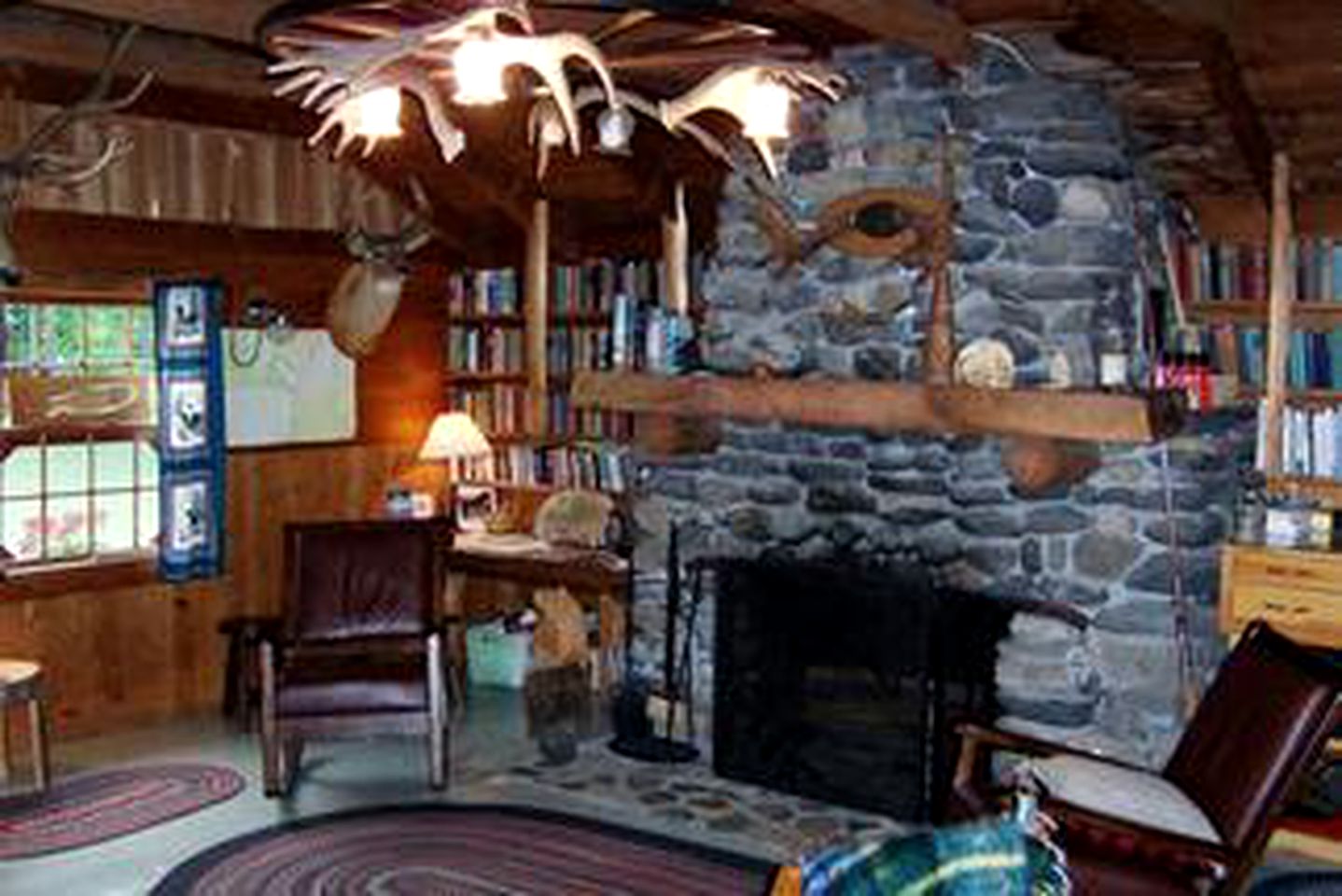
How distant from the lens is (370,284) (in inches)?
276

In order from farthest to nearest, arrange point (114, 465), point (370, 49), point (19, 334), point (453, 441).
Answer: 1. point (453, 441)
2. point (114, 465)
3. point (19, 334)
4. point (370, 49)

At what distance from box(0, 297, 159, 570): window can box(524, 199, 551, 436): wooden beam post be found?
1.74 meters

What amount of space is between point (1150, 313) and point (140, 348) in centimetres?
427

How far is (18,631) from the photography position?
238 inches

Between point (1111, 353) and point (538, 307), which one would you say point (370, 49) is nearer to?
point (1111, 353)

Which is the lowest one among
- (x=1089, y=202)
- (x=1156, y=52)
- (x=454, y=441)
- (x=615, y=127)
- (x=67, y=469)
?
(x=67, y=469)

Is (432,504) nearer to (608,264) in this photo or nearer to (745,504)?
(608,264)

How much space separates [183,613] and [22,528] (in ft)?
2.64

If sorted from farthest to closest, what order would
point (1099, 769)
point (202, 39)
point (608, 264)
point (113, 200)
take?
point (608, 264) → point (113, 200) → point (202, 39) → point (1099, 769)

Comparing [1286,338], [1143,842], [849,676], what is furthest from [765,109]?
[1286,338]

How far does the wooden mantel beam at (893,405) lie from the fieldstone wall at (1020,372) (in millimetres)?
227

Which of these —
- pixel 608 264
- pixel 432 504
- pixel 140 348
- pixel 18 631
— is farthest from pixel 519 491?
pixel 18 631

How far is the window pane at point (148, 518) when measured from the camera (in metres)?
6.67

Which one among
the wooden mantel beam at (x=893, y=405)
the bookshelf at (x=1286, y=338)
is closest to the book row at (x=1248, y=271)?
the bookshelf at (x=1286, y=338)
